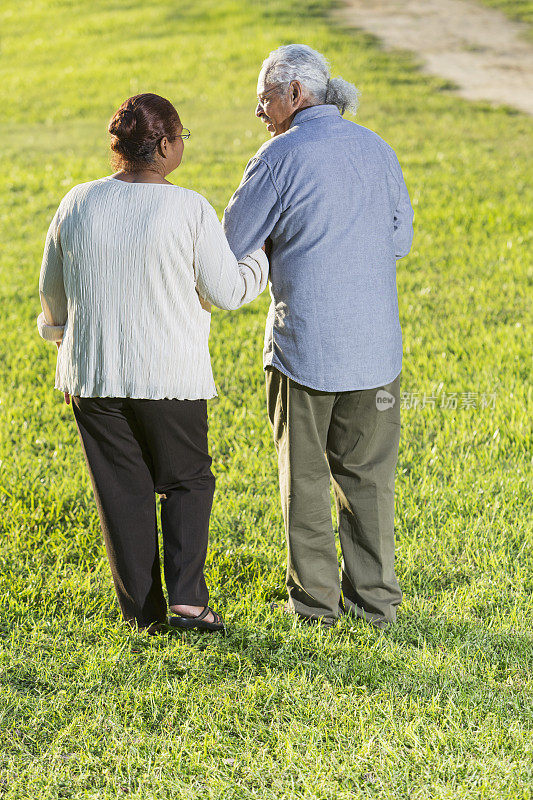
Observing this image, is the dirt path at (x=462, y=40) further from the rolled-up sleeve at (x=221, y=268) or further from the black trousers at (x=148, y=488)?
the black trousers at (x=148, y=488)

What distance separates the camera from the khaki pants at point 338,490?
3.30 meters

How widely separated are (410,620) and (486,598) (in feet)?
1.25

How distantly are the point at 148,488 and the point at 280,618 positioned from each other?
81 cm

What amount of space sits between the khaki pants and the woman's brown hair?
0.96 metres

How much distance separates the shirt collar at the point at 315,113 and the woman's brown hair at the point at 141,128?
46 cm


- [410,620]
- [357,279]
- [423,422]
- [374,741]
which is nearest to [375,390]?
[357,279]

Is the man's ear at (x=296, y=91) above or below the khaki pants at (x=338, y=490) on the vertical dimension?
above

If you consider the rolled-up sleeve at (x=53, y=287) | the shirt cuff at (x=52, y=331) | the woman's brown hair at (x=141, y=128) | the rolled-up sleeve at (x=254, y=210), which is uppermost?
the woman's brown hair at (x=141, y=128)

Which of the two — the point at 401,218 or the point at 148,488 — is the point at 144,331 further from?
the point at 401,218

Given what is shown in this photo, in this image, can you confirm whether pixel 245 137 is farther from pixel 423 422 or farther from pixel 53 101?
pixel 423 422

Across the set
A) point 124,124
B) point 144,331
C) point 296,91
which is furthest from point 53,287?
point 296,91

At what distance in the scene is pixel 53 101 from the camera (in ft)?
60.3

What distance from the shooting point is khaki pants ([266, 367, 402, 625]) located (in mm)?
3299

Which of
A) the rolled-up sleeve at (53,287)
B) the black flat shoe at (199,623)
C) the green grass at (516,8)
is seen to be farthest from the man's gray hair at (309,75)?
the green grass at (516,8)
